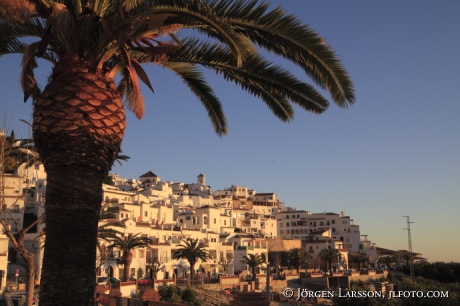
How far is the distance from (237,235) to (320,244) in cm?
2740

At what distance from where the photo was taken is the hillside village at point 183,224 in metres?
44.0

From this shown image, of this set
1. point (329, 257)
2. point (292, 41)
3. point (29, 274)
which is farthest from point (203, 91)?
point (329, 257)

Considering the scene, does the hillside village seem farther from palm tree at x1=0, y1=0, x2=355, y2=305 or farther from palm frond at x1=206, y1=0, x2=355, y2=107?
palm frond at x1=206, y1=0, x2=355, y2=107

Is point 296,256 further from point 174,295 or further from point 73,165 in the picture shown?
point 73,165

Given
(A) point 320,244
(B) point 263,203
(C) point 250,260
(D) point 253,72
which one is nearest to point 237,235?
(C) point 250,260

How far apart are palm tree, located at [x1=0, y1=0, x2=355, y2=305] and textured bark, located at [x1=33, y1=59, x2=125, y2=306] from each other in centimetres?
2

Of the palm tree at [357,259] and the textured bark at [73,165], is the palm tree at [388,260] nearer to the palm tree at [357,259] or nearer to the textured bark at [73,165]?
the palm tree at [357,259]

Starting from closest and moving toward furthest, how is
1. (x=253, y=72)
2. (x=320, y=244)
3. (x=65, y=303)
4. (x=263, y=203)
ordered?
(x=65, y=303) → (x=253, y=72) → (x=320, y=244) → (x=263, y=203)

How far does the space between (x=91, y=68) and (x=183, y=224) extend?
6425cm

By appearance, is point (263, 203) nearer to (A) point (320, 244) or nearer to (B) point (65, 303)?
(A) point (320, 244)

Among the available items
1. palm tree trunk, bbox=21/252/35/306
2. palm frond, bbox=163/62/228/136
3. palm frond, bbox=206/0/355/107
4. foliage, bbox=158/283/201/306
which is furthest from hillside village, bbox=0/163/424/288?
palm frond, bbox=206/0/355/107

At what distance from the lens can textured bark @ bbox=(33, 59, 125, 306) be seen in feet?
22.5

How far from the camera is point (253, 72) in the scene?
995cm

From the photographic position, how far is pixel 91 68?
7734 mm
